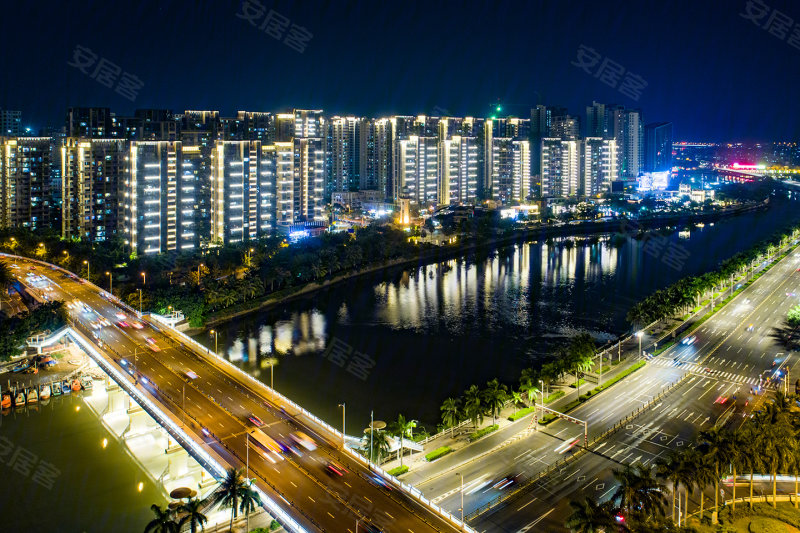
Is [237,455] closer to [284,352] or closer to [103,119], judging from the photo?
[284,352]

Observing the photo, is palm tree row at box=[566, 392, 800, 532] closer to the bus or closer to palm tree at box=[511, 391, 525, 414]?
palm tree at box=[511, 391, 525, 414]

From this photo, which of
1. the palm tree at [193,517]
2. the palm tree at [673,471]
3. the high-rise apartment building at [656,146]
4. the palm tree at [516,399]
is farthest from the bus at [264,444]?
the high-rise apartment building at [656,146]

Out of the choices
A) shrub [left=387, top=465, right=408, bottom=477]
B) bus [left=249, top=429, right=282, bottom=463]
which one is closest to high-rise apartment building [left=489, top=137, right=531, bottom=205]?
shrub [left=387, top=465, right=408, bottom=477]

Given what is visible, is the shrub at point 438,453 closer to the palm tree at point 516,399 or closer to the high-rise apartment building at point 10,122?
the palm tree at point 516,399

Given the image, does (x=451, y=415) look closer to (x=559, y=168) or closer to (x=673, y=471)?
(x=673, y=471)

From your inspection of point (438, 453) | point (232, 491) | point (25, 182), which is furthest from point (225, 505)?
point (25, 182)

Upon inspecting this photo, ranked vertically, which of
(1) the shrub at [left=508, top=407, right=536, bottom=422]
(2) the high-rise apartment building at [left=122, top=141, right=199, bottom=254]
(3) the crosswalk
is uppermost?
(2) the high-rise apartment building at [left=122, top=141, right=199, bottom=254]
